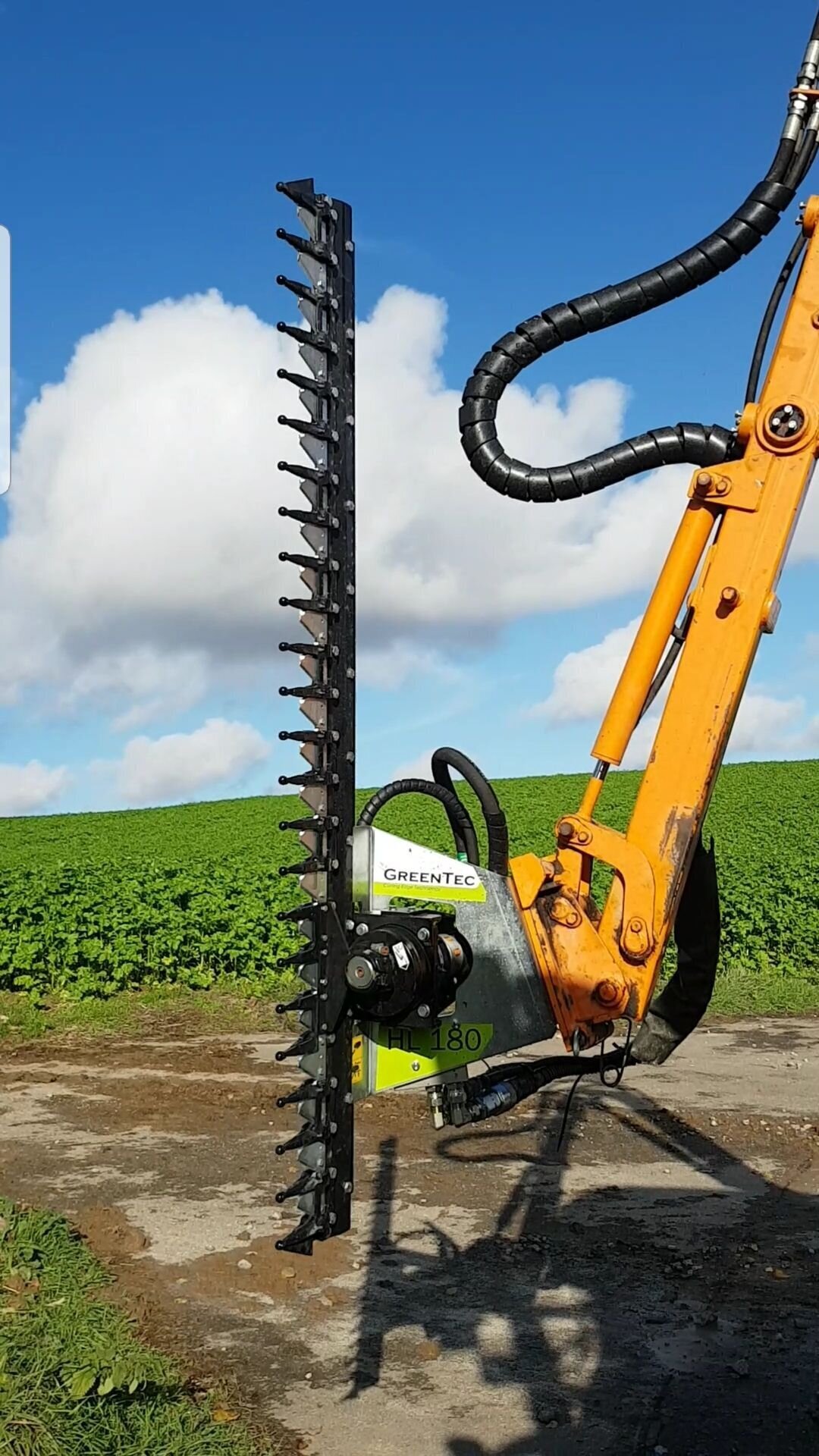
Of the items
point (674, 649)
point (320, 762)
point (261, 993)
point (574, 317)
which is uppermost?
point (574, 317)

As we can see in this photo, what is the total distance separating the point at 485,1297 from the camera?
5.98m

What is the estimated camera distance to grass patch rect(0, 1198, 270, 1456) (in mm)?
4531

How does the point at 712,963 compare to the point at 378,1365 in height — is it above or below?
above

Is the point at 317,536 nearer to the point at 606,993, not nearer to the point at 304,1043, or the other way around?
the point at 304,1043

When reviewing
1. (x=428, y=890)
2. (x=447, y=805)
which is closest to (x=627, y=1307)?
(x=447, y=805)

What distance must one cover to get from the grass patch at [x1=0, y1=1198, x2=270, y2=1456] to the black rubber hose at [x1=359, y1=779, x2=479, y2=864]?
2166 millimetres

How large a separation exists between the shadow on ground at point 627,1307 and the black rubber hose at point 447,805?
7.29 feet

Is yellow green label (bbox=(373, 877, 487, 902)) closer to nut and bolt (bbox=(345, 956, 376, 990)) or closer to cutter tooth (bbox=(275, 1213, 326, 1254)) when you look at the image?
nut and bolt (bbox=(345, 956, 376, 990))

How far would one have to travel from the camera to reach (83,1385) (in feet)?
15.0

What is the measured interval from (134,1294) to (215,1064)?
15.1ft

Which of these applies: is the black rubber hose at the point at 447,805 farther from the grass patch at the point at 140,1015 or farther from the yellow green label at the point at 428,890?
the grass patch at the point at 140,1015

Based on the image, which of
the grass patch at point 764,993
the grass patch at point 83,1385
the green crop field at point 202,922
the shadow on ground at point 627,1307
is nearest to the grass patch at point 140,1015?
the green crop field at point 202,922

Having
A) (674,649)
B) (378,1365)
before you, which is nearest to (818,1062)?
(378,1365)

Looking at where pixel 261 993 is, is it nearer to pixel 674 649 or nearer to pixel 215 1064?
pixel 215 1064
